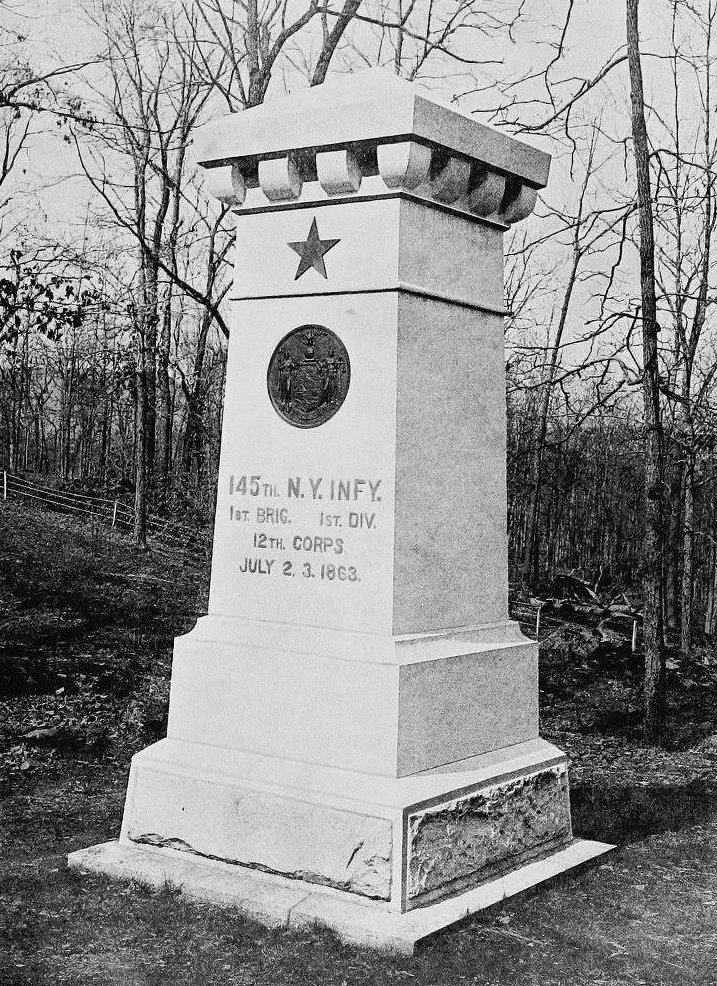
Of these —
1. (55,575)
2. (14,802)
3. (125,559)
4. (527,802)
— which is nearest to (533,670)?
(527,802)

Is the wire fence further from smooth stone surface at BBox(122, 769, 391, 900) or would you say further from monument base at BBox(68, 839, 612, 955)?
monument base at BBox(68, 839, 612, 955)

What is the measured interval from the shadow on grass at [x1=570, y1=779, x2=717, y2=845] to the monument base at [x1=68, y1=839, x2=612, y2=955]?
1.04 metres

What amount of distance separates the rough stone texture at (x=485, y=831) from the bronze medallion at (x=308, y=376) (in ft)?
6.05

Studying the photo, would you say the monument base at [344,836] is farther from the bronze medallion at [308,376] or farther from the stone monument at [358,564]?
the bronze medallion at [308,376]

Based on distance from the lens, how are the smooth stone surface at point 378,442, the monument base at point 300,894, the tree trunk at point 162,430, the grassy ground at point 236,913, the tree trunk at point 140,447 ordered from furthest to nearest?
the tree trunk at point 162,430 → the tree trunk at point 140,447 → the smooth stone surface at point 378,442 → the monument base at point 300,894 → the grassy ground at point 236,913

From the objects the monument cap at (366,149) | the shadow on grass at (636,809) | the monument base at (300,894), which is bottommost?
the shadow on grass at (636,809)

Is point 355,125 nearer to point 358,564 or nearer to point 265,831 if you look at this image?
point 358,564

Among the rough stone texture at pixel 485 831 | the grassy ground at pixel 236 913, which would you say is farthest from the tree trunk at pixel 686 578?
the rough stone texture at pixel 485 831

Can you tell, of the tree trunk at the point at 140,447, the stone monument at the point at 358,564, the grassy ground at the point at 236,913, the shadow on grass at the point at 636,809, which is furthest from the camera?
the tree trunk at the point at 140,447

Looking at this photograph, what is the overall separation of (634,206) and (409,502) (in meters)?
6.36

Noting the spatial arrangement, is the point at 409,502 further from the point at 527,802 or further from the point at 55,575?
the point at 55,575

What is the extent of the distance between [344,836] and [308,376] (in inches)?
81.0

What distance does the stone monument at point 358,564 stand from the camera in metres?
4.73

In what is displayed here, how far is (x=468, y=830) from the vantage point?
15.9 ft
